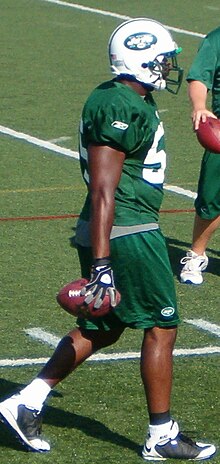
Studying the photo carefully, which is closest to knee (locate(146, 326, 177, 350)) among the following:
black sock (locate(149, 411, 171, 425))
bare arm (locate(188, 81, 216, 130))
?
black sock (locate(149, 411, 171, 425))

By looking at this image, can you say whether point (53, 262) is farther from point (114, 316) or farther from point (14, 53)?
point (14, 53)

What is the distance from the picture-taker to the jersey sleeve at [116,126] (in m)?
4.86

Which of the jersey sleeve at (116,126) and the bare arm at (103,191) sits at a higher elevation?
the jersey sleeve at (116,126)

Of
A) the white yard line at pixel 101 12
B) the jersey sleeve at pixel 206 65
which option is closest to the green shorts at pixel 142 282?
the jersey sleeve at pixel 206 65

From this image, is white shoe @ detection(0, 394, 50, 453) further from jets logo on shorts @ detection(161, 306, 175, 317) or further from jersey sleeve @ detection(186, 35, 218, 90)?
jersey sleeve @ detection(186, 35, 218, 90)

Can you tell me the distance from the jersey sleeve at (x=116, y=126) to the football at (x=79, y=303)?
554mm

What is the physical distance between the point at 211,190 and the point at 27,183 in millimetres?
2563

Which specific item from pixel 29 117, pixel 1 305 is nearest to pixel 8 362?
pixel 1 305

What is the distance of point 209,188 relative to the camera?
7598 millimetres

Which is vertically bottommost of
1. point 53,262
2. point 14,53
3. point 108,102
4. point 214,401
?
point 14,53

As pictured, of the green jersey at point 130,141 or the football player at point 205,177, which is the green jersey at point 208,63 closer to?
the football player at point 205,177

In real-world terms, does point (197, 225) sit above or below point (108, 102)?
below

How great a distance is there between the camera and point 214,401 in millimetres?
5734

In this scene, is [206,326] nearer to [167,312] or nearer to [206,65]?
[206,65]
